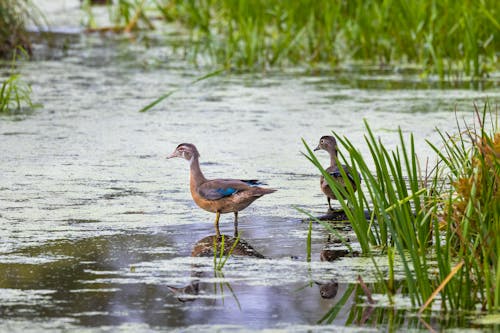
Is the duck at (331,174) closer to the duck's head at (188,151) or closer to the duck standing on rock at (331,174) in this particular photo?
the duck standing on rock at (331,174)

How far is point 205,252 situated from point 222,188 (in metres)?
0.52

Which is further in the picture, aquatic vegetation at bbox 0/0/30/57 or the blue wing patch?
aquatic vegetation at bbox 0/0/30/57

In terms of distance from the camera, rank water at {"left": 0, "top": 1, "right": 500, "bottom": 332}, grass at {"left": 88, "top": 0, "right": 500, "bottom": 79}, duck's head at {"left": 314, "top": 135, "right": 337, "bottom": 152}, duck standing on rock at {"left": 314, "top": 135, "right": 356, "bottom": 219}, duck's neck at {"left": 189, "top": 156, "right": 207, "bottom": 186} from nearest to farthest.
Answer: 1. water at {"left": 0, "top": 1, "right": 500, "bottom": 332}
2. duck's neck at {"left": 189, "top": 156, "right": 207, "bottom": 186}
3. duck standing on rock at {"left": 314, "top": 135, "right": 356, "bottom": 219}
4. duck's head at {"left": 314, "top": 135, "right": 337, "bottom": 152}
5. grass at {"left": 88, "top": 0, "right": 500, "bottom": 79}

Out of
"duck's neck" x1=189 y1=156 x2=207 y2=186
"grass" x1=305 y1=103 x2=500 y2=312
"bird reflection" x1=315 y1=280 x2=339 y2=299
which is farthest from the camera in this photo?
"duck's neck" x1=189 y1=156 x2=207 y2=186

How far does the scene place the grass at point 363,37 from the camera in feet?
33.3

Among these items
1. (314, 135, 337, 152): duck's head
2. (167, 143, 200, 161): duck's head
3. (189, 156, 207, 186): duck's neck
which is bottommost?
(189, 156, 207, 186): duck's neck

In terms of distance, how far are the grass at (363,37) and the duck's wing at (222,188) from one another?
497 cm

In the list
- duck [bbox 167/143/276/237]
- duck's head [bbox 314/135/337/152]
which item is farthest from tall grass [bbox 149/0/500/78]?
duck [bbox 167/143/276/237]

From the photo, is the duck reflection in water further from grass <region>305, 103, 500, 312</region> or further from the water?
grass <region>305, 103, 500, 312</region>

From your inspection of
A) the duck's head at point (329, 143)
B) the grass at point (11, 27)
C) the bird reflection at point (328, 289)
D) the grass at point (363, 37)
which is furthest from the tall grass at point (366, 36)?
the bird reflection at point (328, 289)

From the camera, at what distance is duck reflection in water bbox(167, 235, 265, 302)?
3.79 meters

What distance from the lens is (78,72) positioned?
10195 mm

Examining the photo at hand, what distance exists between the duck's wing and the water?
0.15 m

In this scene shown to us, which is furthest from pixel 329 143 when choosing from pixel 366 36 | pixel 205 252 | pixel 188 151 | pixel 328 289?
pixel 366 36
